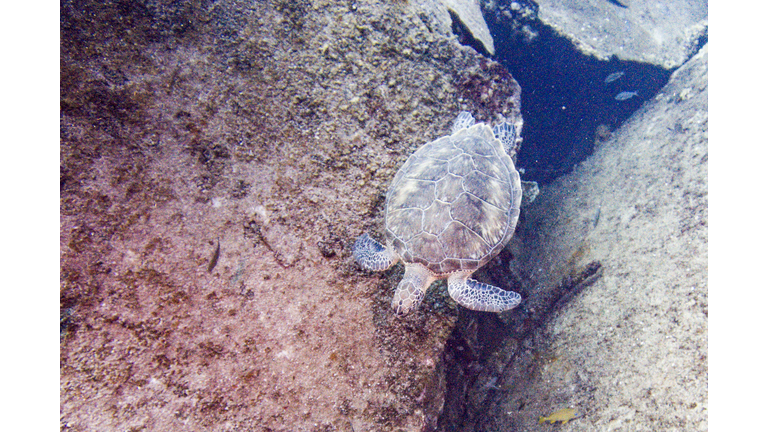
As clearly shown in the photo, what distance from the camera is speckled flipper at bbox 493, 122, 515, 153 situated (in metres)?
3.02

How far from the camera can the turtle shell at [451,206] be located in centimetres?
244

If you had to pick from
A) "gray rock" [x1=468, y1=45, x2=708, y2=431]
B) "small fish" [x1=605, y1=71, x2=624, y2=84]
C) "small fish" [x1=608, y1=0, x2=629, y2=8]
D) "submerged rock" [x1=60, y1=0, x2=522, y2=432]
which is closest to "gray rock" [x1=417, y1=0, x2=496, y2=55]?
"submerged rock" [x1=60, y1=0, x2=522, y2=432]

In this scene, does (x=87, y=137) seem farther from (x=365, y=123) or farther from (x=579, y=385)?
(x=579, y=385)

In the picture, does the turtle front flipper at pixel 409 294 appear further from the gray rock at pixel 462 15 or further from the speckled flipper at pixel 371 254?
the gray rock at pixel 462 15

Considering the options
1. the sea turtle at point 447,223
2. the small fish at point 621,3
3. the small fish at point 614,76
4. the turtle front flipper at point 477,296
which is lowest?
the turtle front flipper at point 477,296

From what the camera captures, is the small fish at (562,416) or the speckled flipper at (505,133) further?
the speckled flipper at (505,133)

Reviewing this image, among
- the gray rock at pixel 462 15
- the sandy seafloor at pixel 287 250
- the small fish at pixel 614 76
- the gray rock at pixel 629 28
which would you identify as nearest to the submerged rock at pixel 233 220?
the sandy seafloor at pixel 287 250

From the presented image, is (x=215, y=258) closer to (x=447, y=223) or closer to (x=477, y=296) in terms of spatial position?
(x=447, y=223)

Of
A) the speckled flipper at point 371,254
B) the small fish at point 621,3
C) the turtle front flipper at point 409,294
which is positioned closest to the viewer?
the turtle front flipper at point 409,294

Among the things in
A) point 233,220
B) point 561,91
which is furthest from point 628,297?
point 561,91

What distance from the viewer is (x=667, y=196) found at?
325cm

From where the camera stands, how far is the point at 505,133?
9.93ft

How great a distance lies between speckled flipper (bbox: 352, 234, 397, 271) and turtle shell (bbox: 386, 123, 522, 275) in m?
Answer: 0.11

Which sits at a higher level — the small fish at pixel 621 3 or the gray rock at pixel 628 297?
the small fish at pixel 621 3
